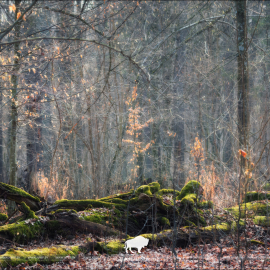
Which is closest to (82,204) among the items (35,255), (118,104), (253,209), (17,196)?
(17,196)

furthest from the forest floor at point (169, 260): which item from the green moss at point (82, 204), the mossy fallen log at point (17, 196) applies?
the green moss at point (82, 204)

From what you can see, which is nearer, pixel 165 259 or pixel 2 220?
pixel 165 259

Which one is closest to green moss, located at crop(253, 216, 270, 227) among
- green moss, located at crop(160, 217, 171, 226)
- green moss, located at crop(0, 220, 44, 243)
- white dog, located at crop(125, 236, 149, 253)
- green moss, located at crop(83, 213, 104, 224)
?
green moss, located at crop(160, 217, 171, 226)

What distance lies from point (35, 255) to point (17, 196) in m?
1.77

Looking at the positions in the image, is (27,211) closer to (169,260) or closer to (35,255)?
(35,255)

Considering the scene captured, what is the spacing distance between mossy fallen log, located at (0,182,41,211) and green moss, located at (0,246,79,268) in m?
1.51

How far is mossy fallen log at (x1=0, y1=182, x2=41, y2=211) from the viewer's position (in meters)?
5.00

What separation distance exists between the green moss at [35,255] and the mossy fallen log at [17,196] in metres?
1.51

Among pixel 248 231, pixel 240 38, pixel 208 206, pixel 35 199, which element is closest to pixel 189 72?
pixel 240 38

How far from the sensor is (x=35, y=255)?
3.80 m

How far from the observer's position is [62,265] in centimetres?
379

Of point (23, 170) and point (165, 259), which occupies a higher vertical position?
point (23, 170)

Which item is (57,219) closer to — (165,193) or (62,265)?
(62,265)

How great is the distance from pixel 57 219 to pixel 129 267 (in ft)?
7.29
